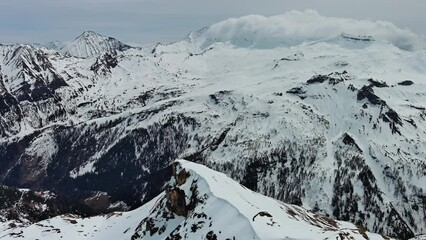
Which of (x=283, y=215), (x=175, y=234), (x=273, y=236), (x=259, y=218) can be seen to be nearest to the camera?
(x=273, y=236)

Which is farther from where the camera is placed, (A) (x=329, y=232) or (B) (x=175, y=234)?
(B) (x=175, y=234)

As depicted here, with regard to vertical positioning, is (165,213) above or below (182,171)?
below

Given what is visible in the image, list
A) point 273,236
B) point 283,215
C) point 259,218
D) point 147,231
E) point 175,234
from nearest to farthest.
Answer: point 273,236 < point 259,218 < point 175,234 < point 283,215 < point 147,231

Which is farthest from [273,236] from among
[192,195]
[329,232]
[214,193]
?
[192,195]

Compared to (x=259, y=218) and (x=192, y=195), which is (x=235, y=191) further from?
(x=259, y=218)

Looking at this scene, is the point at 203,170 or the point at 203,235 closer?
the point at 203,235

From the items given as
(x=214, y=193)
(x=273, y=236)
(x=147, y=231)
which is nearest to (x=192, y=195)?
(x=214, y=193)

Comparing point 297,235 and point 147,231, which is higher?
point 297,235

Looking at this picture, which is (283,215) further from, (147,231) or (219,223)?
(147,231)

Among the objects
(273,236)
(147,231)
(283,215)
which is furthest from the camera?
(147,231)
